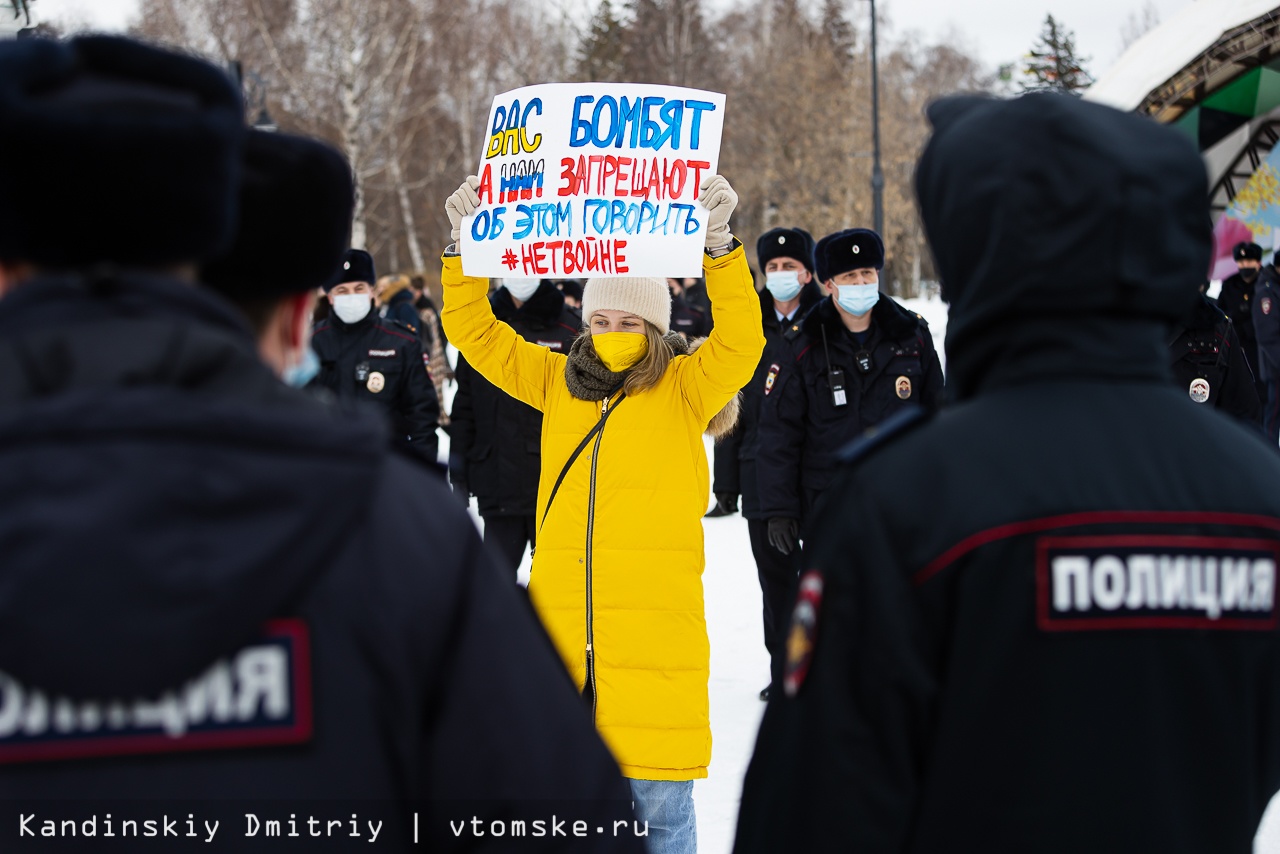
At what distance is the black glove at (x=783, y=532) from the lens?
17.7ft

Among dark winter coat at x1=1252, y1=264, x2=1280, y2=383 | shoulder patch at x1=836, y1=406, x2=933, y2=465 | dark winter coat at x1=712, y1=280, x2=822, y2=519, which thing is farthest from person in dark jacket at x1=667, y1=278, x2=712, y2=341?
shoulder patch at x1=836, y1=406, x2=933, y2=465

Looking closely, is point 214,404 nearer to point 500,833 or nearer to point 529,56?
point 500,833

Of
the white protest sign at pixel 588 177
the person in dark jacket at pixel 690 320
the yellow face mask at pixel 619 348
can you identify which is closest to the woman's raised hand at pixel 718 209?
the white protest sign at pixel 588 177

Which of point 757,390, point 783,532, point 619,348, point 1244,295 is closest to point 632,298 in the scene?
point 619,348

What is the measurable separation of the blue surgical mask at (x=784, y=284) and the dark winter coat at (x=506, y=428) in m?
1.35

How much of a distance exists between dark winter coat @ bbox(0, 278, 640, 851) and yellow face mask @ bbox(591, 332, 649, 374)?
2.41 metres

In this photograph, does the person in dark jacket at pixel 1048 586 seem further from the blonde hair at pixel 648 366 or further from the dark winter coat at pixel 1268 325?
the dark winter coat at pixel 1268 325

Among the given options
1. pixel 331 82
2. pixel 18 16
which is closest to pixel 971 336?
pixel 18 16

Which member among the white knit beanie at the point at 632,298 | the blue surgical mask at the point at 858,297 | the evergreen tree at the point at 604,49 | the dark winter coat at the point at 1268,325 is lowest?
the white knit beanie at the point at 632,298

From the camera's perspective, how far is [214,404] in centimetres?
118

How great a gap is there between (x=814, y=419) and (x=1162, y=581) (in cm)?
376

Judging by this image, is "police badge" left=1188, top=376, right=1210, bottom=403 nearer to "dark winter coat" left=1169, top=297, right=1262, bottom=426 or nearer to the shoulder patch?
"dark winter coat" left=1169, top=297, right=1262, bottom=426

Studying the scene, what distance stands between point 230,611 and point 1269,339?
12.4 m

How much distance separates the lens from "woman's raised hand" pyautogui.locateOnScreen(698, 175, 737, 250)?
387cm
